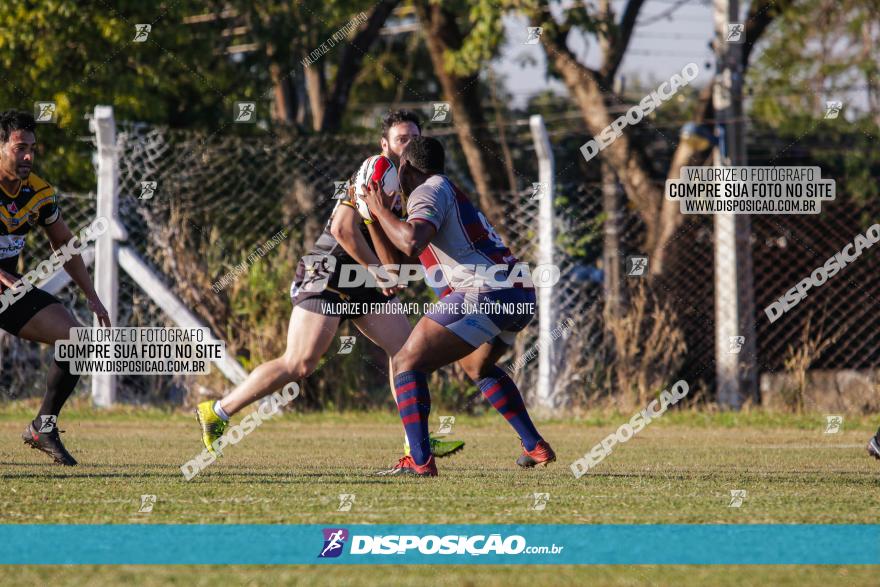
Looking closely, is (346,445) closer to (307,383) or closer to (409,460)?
(409,460)

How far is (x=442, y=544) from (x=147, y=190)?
912 cm

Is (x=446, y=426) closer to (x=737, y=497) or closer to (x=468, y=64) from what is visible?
(x=737, y=497)

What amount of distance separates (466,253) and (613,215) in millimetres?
7039

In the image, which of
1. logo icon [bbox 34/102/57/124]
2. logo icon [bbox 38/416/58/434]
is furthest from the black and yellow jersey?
logo icon [bbox 34/102/57/124]

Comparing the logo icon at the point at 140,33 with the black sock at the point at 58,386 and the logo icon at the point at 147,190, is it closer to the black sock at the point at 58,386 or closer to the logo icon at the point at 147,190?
the logo icon at the point at 147,190

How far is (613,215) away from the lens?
14070 mm

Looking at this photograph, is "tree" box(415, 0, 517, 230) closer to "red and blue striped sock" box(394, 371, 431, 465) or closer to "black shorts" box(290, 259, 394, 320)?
"black shorts" box(290, 259, 394, 320)

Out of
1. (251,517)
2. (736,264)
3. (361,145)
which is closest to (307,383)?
(361,145)

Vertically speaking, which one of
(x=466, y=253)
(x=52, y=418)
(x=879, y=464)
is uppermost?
(x=466, y=253)

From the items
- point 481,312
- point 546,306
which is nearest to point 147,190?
point 546,306

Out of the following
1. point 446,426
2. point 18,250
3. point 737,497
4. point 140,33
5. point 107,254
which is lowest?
point 446,426

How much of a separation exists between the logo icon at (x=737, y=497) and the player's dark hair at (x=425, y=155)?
94.4 inches

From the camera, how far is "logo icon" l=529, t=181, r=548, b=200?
42.6 ft

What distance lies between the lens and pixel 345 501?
6102mm
